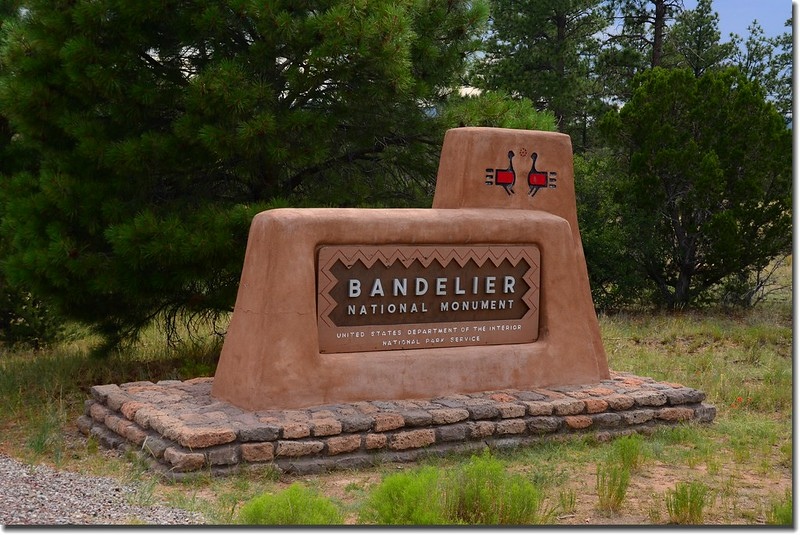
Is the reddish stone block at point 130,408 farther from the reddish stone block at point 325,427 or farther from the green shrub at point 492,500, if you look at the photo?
the green shrub at point 492,500

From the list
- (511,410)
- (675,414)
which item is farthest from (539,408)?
(675,414)

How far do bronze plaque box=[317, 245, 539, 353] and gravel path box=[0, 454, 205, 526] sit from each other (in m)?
2.16

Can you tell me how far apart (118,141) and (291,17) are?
2.11 metres

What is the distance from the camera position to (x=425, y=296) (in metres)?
7.72

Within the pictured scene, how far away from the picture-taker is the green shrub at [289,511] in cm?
486

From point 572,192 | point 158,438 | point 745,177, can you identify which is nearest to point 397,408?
point 158,438

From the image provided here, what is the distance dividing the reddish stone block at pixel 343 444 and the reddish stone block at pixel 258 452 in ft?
1.38

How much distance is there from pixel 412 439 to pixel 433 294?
4.33 ft

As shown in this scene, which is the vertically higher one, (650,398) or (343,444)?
(650,398)

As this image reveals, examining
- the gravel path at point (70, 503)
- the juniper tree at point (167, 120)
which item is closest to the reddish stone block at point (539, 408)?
the gravel path at point (70, 503)

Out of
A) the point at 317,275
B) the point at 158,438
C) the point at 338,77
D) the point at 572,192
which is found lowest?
the point at 158,438

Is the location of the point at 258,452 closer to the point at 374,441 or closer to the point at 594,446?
the point at 374,441

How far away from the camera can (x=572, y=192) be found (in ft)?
28.7

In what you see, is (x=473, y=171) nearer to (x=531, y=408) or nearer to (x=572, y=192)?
(x=572, y=192)
